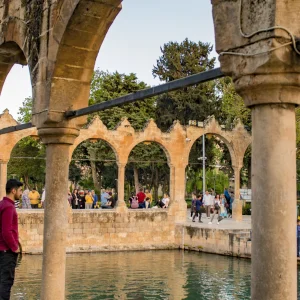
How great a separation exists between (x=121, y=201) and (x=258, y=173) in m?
18.8

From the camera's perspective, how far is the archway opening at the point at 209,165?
36.3 m

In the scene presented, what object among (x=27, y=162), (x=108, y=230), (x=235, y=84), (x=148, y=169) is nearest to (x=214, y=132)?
(x=108, y=230)

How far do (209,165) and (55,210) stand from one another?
29370 millimetres

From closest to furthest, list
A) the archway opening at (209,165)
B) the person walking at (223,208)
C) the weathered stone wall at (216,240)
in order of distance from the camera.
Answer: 1. the weathered stone wall at (216,240)
2. the person walking at (223,208)
3. the archway opening at (209,165)

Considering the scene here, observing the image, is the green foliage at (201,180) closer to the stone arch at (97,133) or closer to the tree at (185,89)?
the tree at (185,89)

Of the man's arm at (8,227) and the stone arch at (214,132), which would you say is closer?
the man's arm at (8,227)

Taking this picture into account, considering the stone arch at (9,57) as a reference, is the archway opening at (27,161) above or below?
above

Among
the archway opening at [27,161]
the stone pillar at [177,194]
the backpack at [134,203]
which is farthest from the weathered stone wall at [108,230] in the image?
the archway opening at [27,161]

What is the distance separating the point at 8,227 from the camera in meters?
5.61

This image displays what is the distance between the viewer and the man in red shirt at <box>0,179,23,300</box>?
221 inches

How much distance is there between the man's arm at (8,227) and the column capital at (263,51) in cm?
275

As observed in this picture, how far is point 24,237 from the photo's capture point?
67.2ft

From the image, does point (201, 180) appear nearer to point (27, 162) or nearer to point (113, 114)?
point (113, 114)

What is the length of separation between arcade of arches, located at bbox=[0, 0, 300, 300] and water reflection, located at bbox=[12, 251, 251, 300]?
6552 millimetres
